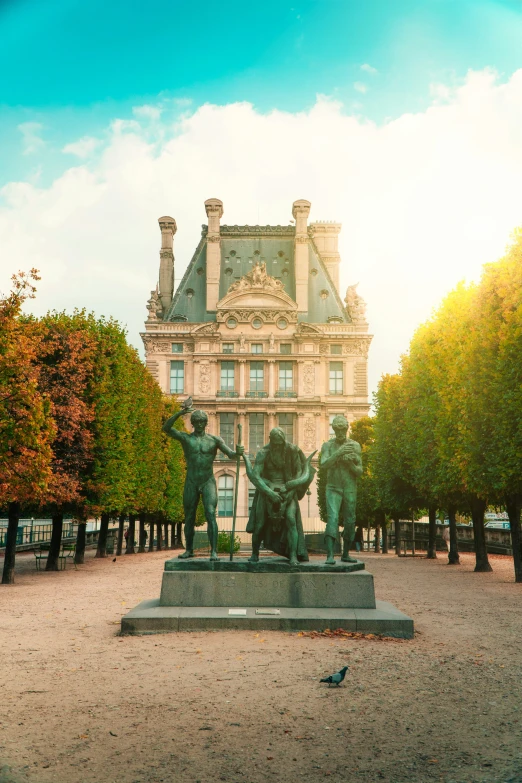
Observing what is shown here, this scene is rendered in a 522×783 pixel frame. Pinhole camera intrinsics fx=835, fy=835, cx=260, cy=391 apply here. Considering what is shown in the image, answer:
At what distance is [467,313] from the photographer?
25.8 meters

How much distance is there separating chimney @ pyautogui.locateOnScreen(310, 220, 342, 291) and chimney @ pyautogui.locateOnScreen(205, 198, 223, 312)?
10.3 metres

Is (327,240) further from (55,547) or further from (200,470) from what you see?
(200,470)

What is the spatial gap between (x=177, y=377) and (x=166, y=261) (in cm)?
1260

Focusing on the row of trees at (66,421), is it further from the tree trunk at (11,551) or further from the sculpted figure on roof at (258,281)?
the sculpted figure on roof at (258,281)

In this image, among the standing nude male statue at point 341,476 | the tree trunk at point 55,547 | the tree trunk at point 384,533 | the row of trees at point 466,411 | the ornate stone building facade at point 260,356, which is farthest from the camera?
the ornate stone building facade at point 260,356

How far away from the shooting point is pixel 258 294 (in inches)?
2832

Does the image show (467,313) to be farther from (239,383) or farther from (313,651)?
(239,383)

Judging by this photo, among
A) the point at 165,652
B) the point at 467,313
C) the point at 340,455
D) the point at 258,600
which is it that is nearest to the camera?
the point at 165,652

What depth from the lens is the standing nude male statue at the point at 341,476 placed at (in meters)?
14.1

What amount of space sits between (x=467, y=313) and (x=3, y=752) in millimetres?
21909

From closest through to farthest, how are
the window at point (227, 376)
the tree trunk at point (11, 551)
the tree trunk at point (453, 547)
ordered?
the tree trunk at point (11, 551) < the tree trunk at point (453, 547) < the window at point (227, 376)

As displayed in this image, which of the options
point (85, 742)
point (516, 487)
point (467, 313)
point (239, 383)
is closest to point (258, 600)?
point (85, 742)

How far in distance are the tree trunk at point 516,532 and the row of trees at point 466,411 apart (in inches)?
1.2

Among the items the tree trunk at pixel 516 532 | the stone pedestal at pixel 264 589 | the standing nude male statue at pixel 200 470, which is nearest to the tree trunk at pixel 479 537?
the tree trunk at pixel 516 532
